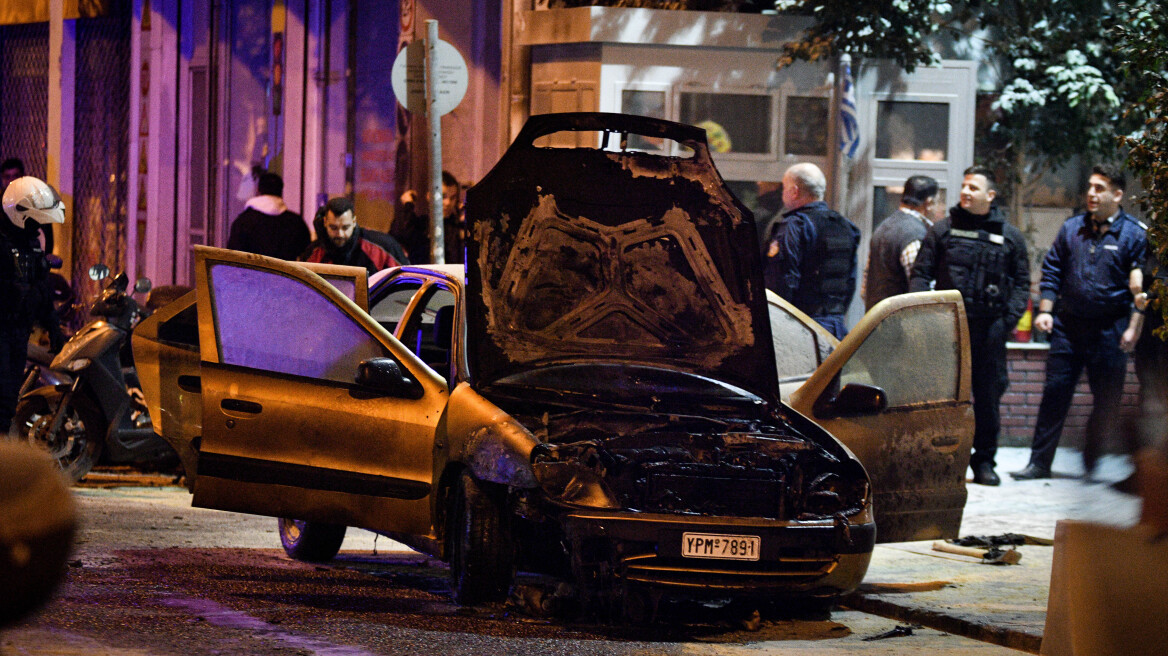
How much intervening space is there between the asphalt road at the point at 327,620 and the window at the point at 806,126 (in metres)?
6.67

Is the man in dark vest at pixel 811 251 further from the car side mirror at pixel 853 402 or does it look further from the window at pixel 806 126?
the car side mirror at pixel 853 402

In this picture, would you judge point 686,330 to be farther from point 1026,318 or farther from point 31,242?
point 1026,318

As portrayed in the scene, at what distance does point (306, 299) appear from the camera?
25.2ft

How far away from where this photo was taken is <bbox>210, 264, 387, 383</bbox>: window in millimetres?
7641

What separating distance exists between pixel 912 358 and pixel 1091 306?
4.32 m

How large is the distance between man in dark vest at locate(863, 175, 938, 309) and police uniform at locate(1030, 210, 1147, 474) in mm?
962

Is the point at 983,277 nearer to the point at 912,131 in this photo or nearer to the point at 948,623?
the point at 912,131

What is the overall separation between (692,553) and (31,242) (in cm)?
562

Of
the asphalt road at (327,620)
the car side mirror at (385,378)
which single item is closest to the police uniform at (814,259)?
the asphalt road at (327,620)

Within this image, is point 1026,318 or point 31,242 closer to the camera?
point 31,242

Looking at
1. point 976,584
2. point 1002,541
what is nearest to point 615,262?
point 976,584

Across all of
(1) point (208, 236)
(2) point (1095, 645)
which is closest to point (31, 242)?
(2) point (1095, 645)

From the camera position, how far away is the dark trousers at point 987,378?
11898 millimetres

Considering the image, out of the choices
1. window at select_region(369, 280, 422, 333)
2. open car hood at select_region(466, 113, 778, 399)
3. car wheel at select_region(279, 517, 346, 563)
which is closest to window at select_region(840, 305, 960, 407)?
open car hood at select_region(466, 113, 778, 399)
